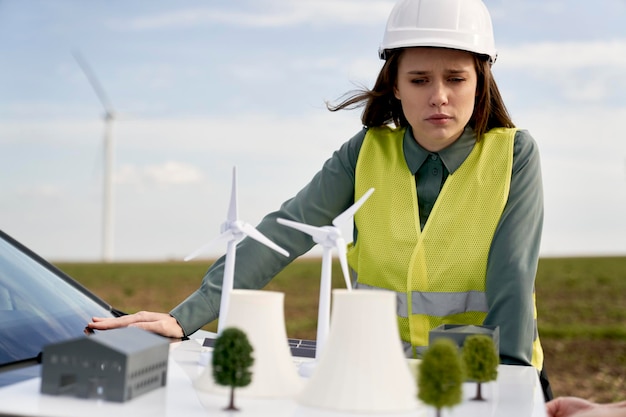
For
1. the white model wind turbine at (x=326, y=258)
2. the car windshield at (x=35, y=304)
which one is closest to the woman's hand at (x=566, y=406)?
the white model wind turbine at (x=326, y=258)

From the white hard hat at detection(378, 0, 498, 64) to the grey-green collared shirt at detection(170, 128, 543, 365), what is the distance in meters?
0.39

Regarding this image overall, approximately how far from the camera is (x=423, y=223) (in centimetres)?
350

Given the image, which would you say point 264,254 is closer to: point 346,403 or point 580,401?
point 580,401

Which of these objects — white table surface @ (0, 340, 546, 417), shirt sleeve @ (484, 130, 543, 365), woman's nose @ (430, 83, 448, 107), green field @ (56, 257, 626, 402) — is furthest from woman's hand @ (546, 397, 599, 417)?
green field @ (56, 257, 626, 402)

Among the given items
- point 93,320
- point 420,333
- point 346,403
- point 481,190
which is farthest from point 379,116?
point 346,403

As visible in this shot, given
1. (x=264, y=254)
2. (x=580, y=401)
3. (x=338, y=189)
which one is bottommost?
(x=580, y=401)

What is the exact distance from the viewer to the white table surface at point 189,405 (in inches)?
75.9

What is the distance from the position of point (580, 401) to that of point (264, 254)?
1305mm

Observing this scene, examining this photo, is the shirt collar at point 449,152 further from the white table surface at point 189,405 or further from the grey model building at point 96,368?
the grey model building at point 96,368

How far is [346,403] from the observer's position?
1.94m

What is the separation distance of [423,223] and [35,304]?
4.86 feet

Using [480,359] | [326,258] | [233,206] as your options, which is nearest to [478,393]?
[480,359]

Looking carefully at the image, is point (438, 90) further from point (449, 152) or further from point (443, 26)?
point (449, 152)

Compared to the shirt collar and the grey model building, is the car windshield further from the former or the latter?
the shirt collar
